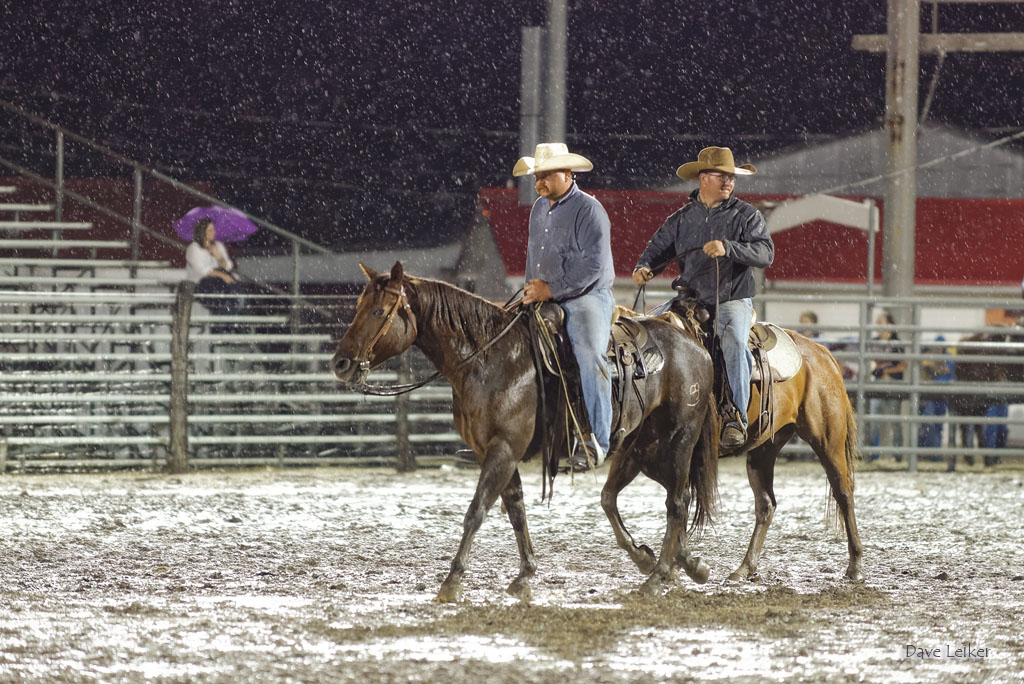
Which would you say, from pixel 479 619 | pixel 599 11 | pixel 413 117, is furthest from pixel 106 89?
pixel 479 619

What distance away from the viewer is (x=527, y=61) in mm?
15922

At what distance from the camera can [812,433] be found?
7.94 m

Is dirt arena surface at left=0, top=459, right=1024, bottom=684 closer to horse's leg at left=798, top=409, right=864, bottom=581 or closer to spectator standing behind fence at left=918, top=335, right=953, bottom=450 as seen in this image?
horse's leg at left=798, top=409, right=864, bottom=581

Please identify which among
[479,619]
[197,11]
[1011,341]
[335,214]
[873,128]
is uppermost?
[197,11]

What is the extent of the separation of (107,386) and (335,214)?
60.5ft

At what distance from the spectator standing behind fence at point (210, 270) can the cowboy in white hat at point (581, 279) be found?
27.2ft

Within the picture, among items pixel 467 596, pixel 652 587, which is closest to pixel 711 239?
pixel 652 587

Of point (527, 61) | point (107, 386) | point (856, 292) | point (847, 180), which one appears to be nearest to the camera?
point (107, 386)

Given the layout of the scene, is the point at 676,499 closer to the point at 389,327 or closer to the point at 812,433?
the point at 812,433

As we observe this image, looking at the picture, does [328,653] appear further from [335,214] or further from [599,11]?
[599,11]

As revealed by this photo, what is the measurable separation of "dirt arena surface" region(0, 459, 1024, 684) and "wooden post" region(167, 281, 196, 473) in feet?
6.58

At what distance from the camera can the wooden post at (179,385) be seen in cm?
1397

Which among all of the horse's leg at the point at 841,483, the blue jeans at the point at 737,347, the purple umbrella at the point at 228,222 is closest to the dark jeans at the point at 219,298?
the purple umbrella at the point at 228,222

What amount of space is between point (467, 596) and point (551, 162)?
2231mm
